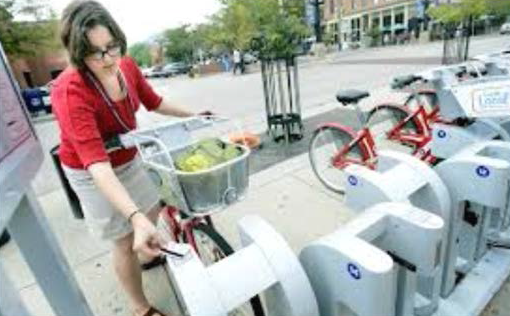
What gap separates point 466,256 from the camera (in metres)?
2.26

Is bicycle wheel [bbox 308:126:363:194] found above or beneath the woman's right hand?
beneath

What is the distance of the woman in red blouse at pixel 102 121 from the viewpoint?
1.50 m

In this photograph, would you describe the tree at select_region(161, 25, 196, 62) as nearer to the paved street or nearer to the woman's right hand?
the paved street

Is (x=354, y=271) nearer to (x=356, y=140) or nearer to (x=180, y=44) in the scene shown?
(x=356, y=140)

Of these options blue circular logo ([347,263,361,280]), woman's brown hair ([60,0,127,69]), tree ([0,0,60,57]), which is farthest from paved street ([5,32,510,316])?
tree ([0,0,60,57])

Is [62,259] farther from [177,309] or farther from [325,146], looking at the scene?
[325,146]

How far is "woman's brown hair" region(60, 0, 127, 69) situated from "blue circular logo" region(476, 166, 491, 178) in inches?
65.9

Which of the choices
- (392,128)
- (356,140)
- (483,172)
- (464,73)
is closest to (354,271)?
(483,172)

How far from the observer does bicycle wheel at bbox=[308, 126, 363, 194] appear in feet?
12.1

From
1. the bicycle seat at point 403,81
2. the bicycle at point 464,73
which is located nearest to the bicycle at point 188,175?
the bicycle at point 464,73

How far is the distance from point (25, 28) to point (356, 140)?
17897mm

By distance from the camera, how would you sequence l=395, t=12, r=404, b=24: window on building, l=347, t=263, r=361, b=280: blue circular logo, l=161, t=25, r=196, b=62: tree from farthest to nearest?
l=161, t=25, r=196, b=62: tree, l=395, t=12, r=404, b=24: window on building, l=347, t=263, r=361, b=280: blue circular logo

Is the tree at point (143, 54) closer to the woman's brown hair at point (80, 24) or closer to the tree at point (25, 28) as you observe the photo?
the tree at point (25, 28)

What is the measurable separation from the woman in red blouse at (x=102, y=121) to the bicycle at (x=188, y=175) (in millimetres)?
155
